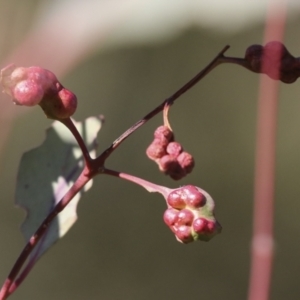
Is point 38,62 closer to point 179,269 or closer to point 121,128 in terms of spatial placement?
point 121,128

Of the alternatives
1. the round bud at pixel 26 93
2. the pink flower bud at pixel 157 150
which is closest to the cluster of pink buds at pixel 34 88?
the round bud at pixel 26 93

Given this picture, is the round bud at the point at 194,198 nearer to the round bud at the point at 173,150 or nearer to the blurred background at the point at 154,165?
the round bud at the point at 173,150

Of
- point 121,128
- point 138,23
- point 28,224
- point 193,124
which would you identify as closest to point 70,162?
point 28,224

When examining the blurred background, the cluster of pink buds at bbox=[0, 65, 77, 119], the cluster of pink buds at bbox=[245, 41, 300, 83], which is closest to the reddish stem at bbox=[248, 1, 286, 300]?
the cluster of pink buds at bbox=[245, 41, 300, 83]

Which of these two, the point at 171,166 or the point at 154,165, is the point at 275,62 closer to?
the point at 171,166

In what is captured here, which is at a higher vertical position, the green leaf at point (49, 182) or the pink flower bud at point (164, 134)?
the pink flower bud at point (164, 134)

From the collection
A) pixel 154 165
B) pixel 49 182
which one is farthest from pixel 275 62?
pixel 154 165
